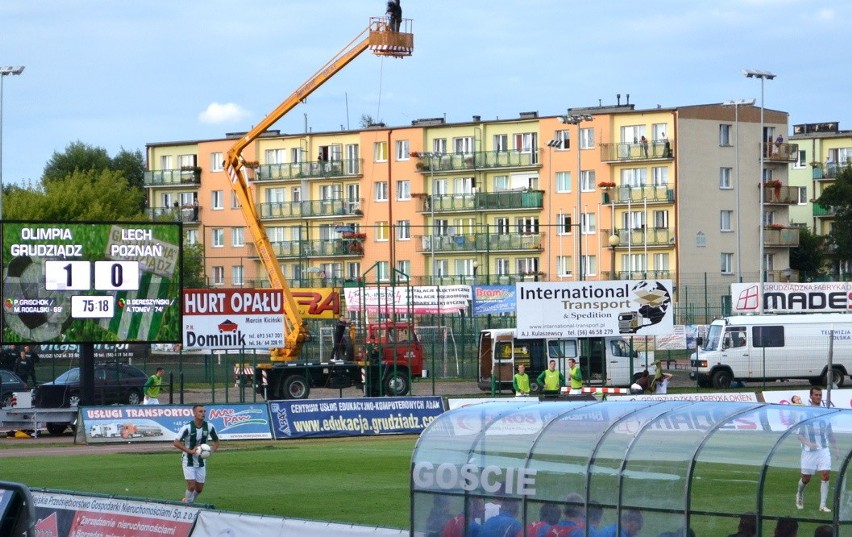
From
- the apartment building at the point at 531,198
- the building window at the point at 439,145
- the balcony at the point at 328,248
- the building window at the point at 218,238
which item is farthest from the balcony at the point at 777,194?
the building window at the point at 218,238

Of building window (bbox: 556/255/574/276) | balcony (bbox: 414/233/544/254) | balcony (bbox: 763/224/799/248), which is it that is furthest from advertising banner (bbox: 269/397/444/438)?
balcony (bbox: 763/224/799/248)

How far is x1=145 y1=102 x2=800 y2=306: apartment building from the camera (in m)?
77.4

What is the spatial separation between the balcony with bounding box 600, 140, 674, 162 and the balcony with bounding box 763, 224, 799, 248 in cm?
864

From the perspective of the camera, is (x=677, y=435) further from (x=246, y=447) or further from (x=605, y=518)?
(x=246, y=447)

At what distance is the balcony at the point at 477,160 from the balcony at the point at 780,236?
47.0 ft

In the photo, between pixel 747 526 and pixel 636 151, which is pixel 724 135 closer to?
pixel 636 151

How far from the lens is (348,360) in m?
46.1

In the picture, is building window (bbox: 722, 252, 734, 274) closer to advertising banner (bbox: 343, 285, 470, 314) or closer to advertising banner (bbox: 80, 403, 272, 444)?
advertising banner (bbox: 343, 285, 470, 314)

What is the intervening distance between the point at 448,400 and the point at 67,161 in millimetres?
77763

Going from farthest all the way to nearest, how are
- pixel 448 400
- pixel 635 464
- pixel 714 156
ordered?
pixel 714 156, pixel 448 400, pixel 635 464

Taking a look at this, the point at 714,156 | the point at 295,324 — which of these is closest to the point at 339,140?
the point at 714,156

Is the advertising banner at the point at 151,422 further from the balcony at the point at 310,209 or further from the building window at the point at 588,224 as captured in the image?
the balcony at the point at 310,209

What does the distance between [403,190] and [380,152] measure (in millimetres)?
2872

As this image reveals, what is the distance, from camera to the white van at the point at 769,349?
4866 cm
